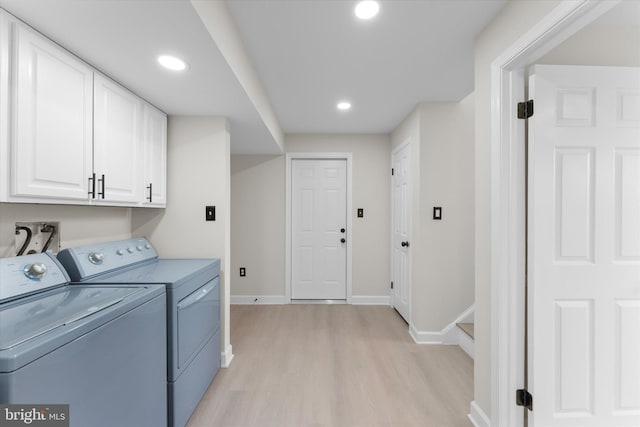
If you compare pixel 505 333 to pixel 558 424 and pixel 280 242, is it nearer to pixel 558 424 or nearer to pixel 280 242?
pixel 558 424

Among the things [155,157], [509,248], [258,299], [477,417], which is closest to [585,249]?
[509,248]

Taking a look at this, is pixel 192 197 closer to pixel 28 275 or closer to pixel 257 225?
pixel 28 275

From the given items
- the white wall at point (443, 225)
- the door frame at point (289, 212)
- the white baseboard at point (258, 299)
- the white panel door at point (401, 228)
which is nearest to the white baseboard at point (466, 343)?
the white wall at point (443, 225)

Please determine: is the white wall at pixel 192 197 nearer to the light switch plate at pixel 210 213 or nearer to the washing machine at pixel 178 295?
Result: the light switch plate at pixel 210 213

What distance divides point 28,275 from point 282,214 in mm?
2960

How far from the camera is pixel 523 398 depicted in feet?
5.03

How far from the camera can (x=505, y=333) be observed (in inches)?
60.7

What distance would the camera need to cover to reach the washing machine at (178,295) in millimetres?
1635

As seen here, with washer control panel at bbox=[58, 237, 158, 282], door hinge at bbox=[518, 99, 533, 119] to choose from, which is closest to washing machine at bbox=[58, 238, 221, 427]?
washer control panel at bbox=[58, 237, 158, 282]

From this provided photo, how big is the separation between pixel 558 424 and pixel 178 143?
10.1ft

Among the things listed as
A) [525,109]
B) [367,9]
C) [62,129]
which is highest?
[367,9]

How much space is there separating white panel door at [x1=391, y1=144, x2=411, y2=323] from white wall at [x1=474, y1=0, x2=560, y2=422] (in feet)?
4.62

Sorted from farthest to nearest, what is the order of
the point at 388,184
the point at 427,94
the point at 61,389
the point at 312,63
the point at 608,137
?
the point at 388,184
the point at 427,94
the point at 312,63
the point at 608,137
the point at 61,389

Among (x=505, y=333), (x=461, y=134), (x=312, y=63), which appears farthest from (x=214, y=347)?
(x=461, y=134)
